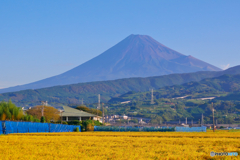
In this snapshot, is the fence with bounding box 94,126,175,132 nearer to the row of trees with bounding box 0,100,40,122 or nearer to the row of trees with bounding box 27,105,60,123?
the row of trees with bounding box 0,100,40,122

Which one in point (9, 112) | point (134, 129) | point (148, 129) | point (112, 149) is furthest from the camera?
point (134, 129)

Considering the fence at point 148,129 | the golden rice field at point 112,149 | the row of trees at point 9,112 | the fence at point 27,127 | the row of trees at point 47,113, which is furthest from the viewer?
the row of trees at point 47,113

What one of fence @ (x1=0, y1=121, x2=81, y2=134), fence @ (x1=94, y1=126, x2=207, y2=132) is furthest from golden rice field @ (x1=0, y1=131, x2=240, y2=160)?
fence @ (x1=94, y1=126, x2=207, y2=132)

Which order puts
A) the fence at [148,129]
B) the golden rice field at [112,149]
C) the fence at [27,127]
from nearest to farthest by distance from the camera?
the golden rice field at [112,149]
the fence at [27,127]
the fence at [148,129]

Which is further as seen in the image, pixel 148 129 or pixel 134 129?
pixel 134 129

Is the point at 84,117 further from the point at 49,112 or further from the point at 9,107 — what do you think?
the point at 9,107

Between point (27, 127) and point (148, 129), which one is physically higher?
point (27, 127)

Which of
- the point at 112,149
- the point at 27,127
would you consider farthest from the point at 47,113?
the point at 112,149

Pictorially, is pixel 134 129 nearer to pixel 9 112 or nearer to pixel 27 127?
pixel 9 112

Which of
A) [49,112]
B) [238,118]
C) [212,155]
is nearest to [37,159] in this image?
[212,155]

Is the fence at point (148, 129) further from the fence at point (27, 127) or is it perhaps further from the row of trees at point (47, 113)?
the row of trees at point (47, 113)

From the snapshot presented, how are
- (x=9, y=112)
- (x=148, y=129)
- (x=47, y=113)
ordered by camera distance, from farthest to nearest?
(x=47, y=113), (x=148, y=129), (x=9, y=112)

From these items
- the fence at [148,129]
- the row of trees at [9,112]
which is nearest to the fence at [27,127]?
the row of trees at [9,112]

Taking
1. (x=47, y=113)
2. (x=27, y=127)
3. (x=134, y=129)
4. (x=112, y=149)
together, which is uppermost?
(x=47, y=113)
